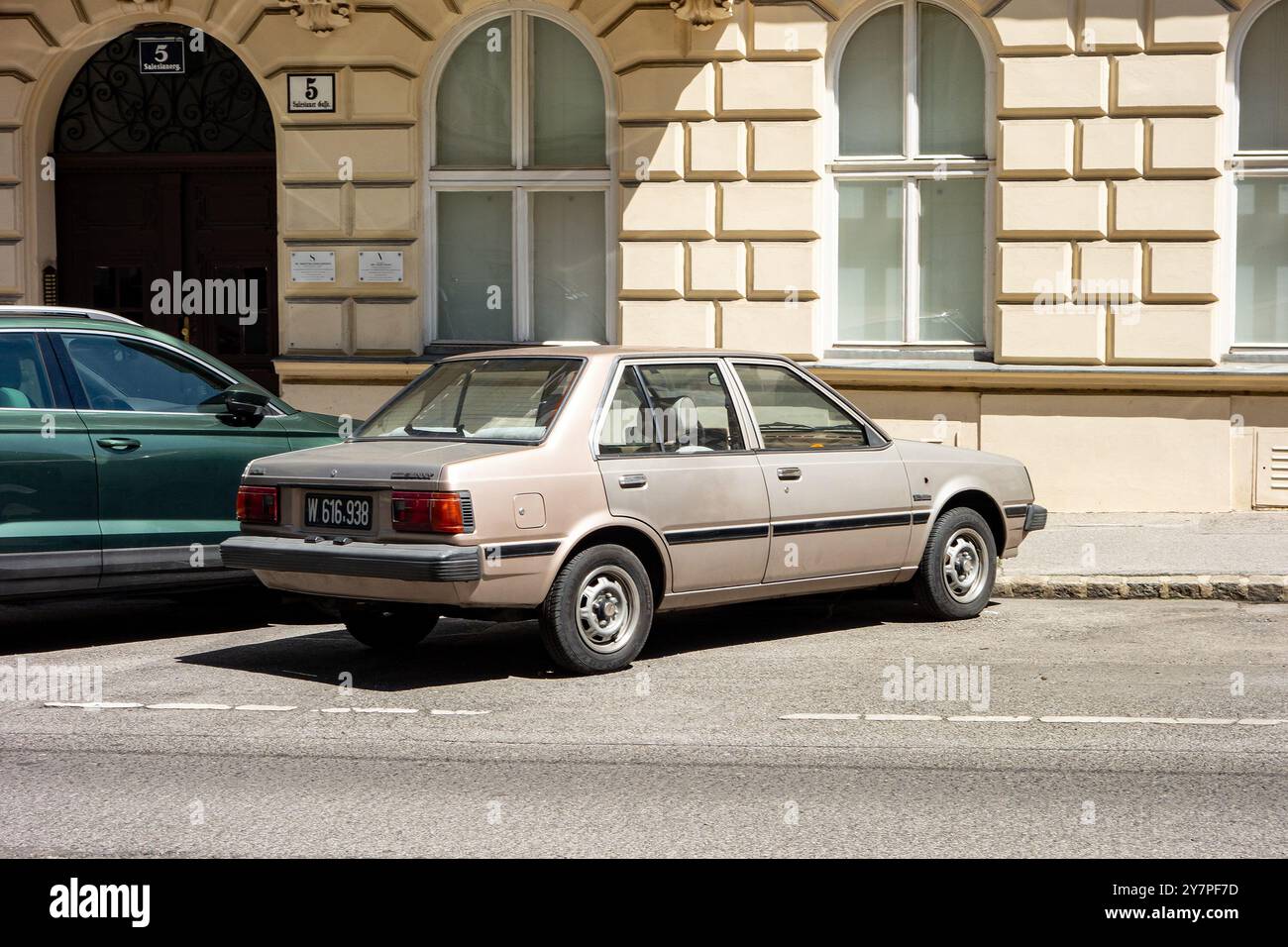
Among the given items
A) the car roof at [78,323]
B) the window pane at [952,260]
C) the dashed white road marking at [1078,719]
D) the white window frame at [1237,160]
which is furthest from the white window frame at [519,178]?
the dashed white road marking at [1078,719]

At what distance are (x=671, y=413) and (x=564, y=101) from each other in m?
7.87

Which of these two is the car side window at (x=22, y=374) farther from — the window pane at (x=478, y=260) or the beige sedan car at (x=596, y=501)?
the window pane at (x=478, y=260)

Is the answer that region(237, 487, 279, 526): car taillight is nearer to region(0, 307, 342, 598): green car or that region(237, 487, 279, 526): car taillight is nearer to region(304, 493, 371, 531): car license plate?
region(304, 493, 371, 531): car license plate

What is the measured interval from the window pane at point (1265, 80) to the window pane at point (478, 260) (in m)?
6.57

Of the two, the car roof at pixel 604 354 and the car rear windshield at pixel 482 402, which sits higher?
the car roof at pixel 604 354

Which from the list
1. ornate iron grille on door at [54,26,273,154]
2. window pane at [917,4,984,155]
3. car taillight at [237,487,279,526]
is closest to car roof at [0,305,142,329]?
car taillight at [237,487,279,526]

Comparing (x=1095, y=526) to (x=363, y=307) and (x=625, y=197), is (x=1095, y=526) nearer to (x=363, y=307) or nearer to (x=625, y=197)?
(x=625, y=197)

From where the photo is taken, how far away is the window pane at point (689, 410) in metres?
8.58

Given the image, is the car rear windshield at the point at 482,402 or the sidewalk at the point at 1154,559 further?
the sidewalk at the point at 1154,559

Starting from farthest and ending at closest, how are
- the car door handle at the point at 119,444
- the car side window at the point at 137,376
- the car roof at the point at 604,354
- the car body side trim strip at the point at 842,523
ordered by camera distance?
the car side window at the point at 137,376 → the car door handle at the point at 119,444 → the car body side trim strip at the point at 842,523 → the car roof at the point at 604,354

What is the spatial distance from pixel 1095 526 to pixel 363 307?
6.80m

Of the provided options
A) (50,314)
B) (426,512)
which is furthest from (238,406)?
(426,512)

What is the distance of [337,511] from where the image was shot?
26.1ft
